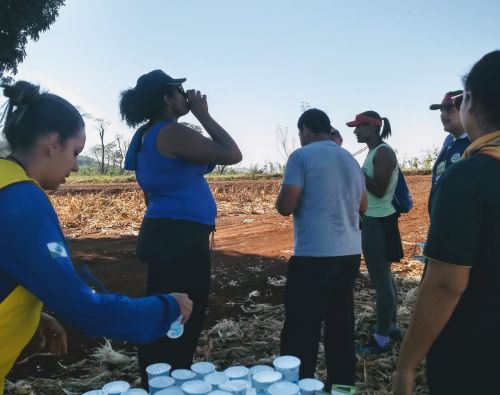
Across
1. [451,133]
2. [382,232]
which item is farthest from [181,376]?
[451,133]

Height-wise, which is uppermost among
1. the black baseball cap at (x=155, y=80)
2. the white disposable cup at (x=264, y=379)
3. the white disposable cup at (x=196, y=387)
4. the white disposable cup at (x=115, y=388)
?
the black baseball cap at (x=155, y=80)

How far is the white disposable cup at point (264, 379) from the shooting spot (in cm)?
164

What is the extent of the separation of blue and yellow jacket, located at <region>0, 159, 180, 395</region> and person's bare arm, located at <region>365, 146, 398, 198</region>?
111 inches

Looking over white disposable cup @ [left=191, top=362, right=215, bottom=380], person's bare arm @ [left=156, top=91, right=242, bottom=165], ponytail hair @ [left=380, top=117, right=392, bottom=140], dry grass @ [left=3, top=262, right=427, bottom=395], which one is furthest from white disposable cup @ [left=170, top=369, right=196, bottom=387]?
ponytail hair @ [left=380, top=117, right=392, bottom=140]

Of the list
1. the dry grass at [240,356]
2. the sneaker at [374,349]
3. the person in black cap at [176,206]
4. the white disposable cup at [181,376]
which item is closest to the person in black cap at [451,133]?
the sneaker at [374,349]

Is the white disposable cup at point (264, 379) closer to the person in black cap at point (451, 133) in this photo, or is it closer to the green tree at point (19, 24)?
the person in black cap at point (451, 133)

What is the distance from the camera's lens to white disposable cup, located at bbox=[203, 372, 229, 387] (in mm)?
1720

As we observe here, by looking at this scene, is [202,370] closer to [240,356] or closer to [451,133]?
[240,356]

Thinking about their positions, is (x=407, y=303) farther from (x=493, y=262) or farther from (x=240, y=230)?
(x=240, y=230)

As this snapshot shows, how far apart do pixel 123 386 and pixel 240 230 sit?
9.17m

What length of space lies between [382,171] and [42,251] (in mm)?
3115

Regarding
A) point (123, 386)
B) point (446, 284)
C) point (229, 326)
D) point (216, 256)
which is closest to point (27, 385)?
point (229, 326)

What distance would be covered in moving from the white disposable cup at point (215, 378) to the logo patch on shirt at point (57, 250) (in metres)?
0.74

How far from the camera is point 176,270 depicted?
2609mm
